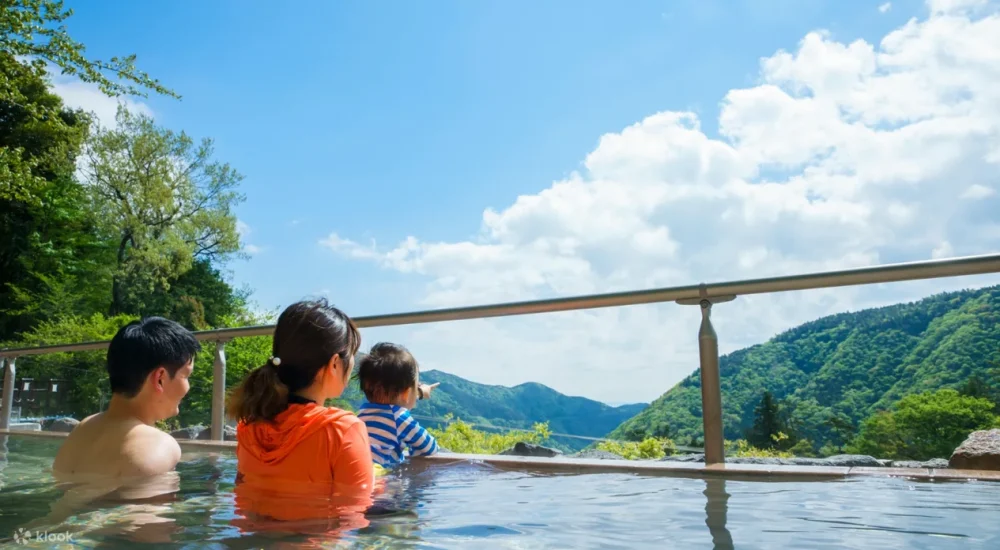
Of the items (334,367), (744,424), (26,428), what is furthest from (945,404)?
(26,428)

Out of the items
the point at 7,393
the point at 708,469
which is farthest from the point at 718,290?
the point at 7,393

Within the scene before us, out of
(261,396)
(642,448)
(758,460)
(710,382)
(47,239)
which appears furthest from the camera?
(47,239)

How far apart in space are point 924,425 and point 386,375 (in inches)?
109

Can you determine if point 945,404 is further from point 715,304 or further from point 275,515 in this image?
point 275,515

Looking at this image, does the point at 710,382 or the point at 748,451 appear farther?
the point at 748,451

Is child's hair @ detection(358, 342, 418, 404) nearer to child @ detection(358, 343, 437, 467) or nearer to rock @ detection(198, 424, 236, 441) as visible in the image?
child @ detection(358, 343, 437, 467)

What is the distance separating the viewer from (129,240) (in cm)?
2938

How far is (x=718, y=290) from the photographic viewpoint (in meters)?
3.36

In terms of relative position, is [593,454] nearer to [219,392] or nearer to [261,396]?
[219,392]

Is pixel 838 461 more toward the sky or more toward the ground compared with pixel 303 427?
more toward the ground

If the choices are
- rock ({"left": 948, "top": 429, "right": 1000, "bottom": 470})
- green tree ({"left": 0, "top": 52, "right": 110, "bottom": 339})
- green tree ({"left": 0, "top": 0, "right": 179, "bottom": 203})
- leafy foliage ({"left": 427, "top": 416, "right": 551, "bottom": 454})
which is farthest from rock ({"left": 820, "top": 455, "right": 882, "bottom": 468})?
green tree ({"left": 0, "top": 52, "right": 110, "bottom": 339})

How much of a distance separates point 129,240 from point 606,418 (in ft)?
93.0

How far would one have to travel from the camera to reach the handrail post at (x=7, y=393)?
7.09 m

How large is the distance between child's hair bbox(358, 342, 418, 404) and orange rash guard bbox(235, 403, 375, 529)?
135 cm
